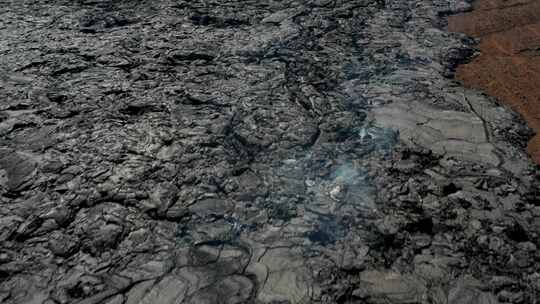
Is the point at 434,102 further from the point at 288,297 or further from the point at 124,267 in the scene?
the point at 124,267

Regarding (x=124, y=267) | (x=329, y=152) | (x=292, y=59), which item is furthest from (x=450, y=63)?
(x=124, y=267)

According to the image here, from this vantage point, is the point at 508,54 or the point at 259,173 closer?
the point at 259,173

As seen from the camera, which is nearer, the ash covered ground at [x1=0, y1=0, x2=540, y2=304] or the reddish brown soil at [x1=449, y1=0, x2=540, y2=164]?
the ash covered ground at [x1=0, y1=0, x2=540, y2=304]

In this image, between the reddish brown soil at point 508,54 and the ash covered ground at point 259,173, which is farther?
the reddish brown soil at point 508,54
